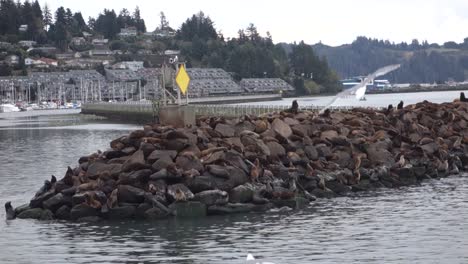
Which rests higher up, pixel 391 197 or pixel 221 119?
pixel 221 119

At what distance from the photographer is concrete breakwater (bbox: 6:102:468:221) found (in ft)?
74.2

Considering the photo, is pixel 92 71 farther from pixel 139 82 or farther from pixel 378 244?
pixel 378 244

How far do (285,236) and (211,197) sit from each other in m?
3.19

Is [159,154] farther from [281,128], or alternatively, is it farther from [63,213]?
[281,128]

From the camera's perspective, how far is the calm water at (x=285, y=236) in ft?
60.3

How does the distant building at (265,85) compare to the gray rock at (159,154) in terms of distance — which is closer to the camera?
the gray rock at (159,154)

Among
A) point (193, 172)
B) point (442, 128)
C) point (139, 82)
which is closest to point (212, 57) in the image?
point (139, 82)

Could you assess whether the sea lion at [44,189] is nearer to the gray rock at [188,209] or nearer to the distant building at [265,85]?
the gray rock at [188,209]

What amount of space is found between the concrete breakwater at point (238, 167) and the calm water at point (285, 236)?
61 cm

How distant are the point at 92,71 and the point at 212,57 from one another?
2469 centimetres

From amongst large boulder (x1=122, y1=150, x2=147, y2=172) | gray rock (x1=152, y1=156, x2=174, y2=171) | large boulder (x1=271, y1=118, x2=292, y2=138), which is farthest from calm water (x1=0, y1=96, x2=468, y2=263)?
large boulder (x1=271, y1=118, x2=292, y2=138)

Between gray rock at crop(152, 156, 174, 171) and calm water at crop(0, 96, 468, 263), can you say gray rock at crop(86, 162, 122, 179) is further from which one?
calm water at crop(0, 96, 468, 263)

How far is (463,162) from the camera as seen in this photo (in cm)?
3275

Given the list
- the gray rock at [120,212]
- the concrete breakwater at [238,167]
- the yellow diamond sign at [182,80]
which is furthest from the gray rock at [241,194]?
the yellow diamond sign at [182,80]
